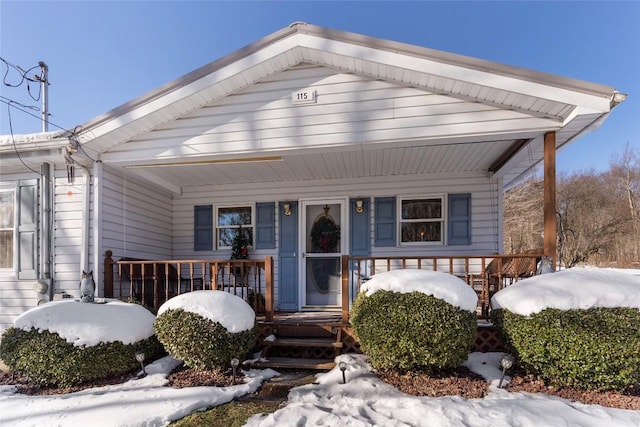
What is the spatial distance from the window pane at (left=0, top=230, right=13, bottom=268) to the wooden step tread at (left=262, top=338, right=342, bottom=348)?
177 inches

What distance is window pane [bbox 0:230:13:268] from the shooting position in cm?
531

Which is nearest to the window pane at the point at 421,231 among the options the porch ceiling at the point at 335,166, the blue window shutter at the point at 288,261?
the porch ceiling at the point at 335,166

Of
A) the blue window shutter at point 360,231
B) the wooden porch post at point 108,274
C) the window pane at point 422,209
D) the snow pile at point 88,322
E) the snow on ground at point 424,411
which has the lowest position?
the snow on ground at point 424,411

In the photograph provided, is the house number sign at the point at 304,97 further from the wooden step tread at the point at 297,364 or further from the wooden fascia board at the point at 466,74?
the wooden step tread at the point at 297,364

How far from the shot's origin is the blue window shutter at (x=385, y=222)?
20.2ft

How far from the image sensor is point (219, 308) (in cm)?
377

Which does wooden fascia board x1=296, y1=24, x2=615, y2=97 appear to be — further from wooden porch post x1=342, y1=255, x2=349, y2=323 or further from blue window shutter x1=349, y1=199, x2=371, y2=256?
blue window shutter x1=349, y1=199, x2=371, y2=256

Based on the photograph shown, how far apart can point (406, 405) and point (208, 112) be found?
14.3 ft

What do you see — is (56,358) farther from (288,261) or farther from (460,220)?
(460,220)

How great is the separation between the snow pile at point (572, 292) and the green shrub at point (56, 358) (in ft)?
14.3

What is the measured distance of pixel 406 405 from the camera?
115 inches

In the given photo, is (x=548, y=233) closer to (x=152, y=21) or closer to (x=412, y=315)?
(x=412, y=315)

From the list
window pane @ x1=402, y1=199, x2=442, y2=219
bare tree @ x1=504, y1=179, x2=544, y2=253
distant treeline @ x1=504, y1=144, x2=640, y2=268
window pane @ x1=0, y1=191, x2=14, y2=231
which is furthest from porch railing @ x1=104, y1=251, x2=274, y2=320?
distant treeline @ x1=504, y1=144, x2=640, y2=268

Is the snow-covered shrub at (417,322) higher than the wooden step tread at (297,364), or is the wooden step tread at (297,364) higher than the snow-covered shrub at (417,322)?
the snow-covered shrub at (417,322)
